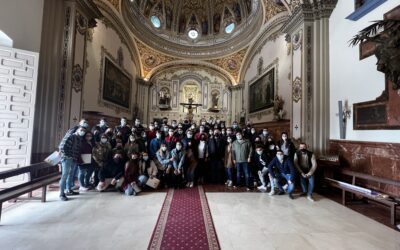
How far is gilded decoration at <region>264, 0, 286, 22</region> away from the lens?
396 inches

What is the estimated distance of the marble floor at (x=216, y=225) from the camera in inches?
112

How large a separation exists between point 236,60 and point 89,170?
13.1m

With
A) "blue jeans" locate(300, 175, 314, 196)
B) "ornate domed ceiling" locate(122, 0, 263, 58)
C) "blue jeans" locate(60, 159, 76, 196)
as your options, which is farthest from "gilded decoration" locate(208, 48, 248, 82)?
"blue jeans" locate(60, 159, 76, 196)

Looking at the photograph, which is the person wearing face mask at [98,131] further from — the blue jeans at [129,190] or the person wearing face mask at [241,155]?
the person wearing face mask at [241,155]

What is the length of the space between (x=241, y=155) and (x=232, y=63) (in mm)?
11367

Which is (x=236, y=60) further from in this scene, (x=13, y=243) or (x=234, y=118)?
(x=13, y=243)

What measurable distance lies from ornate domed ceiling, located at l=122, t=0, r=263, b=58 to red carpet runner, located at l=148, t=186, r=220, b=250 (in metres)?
12.5

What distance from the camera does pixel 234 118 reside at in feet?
52.4

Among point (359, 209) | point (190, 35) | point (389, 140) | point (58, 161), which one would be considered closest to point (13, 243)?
point (58, 161)

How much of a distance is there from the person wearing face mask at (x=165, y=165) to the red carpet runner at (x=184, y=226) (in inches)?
37.8

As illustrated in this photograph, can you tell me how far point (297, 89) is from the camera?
7414 millimetres

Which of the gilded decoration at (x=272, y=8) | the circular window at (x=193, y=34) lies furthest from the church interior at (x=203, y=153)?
the circular window at (x=193, y=34)

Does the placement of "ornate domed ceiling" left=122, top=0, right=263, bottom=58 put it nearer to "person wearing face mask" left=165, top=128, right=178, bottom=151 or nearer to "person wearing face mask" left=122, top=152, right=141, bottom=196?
"person wearing face mask" left=165, top=128, right=178, bottom=151

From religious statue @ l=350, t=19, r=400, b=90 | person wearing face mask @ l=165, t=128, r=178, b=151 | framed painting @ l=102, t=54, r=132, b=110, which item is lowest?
person wearing face mask @ l=165, t=128, r=178, b=151
